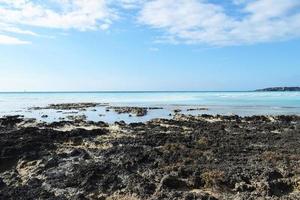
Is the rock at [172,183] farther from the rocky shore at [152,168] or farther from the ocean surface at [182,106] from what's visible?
the ocean surface at [182,106]

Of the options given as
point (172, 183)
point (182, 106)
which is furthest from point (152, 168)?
point (182, 106)

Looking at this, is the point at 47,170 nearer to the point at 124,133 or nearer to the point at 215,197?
the point at 215,197

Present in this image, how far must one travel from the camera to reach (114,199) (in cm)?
1009

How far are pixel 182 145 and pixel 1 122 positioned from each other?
17.8 m

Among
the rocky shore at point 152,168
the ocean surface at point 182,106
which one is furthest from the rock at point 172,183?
the ocean surface at point 182,106

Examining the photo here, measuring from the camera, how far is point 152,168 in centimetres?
1258

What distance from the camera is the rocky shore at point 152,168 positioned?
1026 centimetres

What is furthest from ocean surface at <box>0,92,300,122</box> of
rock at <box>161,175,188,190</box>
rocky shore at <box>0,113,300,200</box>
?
rock at <box>161,175,188,190</box>

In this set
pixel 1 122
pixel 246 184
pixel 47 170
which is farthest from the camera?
pixel 1 122

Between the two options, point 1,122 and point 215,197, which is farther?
point 1,122

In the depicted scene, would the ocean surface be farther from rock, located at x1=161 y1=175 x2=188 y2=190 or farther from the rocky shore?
rock, located at x1=161 y1=175 x2=188 y2=190

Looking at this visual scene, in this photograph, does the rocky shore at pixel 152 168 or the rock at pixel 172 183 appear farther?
the rock at pixel 172 183

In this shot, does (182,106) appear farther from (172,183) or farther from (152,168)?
(172,183)

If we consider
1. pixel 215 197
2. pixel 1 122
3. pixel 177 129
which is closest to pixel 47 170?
pixel 215 197
